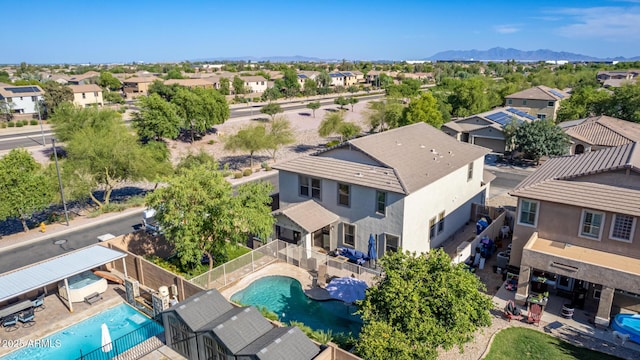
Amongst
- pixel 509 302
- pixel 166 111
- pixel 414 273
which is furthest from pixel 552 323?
pixel 166 111

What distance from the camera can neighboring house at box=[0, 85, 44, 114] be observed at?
87562 millimetres

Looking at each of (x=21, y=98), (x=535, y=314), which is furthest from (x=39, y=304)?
(x=21, y=98)

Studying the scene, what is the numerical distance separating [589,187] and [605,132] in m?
32.5

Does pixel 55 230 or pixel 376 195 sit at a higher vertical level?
pixel 376 195

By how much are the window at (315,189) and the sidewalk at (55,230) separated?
17566mm

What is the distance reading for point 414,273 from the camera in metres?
14.9

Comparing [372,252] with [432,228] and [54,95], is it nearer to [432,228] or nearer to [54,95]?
[432,228]

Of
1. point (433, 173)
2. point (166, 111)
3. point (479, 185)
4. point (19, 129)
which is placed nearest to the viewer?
point (433, 173)

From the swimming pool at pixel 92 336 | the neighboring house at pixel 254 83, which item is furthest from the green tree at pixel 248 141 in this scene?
the neighboring house at pixel 254 83

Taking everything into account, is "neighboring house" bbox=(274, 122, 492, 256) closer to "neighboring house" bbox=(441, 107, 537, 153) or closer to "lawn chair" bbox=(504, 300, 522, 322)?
"lawn chair" bbox=(504, 300, 522, 322)

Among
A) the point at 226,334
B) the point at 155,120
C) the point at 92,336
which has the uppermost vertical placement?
the point at 155,120

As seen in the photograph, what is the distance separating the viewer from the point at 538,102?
6750 centimetres

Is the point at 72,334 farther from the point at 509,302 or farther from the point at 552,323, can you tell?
the point at 552,323

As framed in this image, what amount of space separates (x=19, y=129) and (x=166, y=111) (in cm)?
3831
